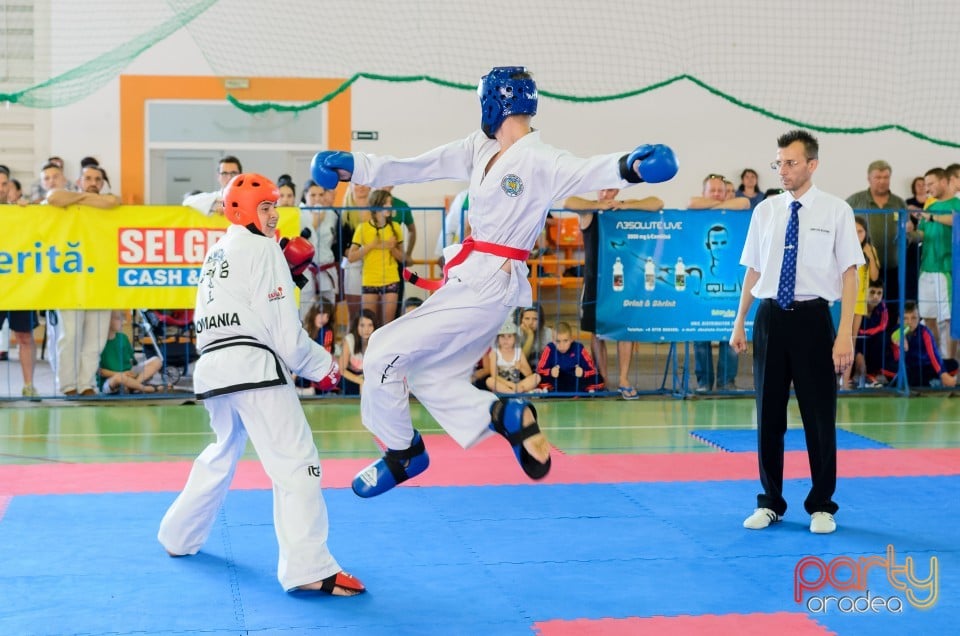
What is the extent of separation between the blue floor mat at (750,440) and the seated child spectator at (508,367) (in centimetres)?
190

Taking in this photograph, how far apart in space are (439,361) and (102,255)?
5531mm

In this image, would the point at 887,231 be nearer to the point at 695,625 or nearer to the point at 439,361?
the point at 439,361

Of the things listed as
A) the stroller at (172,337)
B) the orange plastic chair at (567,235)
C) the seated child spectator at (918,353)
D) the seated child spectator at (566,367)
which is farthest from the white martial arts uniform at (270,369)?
the orange plastic chair at (567,235)

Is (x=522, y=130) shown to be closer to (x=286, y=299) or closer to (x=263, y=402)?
(x=286, y=299)

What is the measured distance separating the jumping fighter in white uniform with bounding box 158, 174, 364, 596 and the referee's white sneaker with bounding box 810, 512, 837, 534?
2.45 metres

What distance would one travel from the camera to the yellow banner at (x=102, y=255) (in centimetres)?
947

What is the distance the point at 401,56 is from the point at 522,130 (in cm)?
957

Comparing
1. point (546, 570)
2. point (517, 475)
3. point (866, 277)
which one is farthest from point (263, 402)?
point (866, 277)

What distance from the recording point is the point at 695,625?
4.25 metres

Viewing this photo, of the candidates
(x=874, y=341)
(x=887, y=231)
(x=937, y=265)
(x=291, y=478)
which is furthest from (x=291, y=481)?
(x=937, y=265)

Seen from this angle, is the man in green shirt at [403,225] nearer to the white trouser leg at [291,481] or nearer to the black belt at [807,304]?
the black belt at [807,304]

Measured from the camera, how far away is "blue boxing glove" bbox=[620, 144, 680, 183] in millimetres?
4461

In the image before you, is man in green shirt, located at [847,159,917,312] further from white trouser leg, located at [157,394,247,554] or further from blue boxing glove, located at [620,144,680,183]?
white trouser leg, located at [157,394,247,554]
